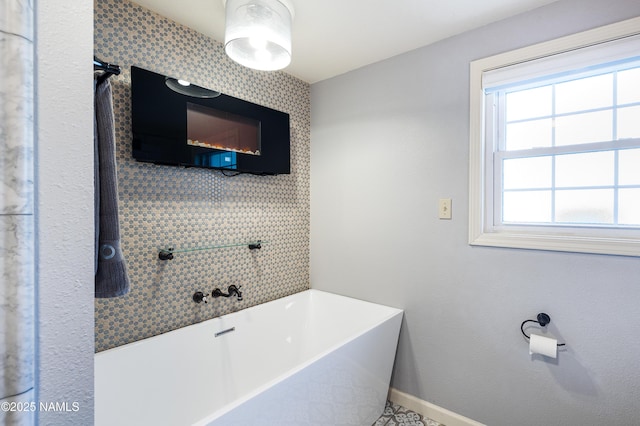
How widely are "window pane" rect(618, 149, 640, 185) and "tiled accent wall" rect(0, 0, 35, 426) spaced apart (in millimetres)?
2282

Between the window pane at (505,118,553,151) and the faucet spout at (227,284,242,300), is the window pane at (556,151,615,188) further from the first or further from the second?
the faucet spout at (227,284,242,300)

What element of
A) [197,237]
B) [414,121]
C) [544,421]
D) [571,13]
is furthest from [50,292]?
[571,13]

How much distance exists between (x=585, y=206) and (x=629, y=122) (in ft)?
1.48

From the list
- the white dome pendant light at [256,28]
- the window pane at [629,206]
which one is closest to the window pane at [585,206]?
the window pane at [629,206]

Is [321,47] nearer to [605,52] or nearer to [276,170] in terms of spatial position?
[276,170]

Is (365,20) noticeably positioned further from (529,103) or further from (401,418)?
(401,418)

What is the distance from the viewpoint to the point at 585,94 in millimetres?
1662

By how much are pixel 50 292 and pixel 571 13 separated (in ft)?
7.78

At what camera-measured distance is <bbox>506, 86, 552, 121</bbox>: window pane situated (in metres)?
1.78

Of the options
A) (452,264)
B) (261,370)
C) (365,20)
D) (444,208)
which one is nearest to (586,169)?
(444,208)

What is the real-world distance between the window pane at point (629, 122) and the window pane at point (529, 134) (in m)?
0.29

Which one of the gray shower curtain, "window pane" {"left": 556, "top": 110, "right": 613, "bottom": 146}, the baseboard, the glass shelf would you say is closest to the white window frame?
"window pane" {"left": 556, "top": 110, "right": 613, "bottom": 146}

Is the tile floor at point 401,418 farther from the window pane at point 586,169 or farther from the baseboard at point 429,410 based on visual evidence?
the window pane at point 586,169

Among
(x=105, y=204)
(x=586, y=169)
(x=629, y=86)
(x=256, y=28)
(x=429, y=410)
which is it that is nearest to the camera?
(x=105, y=204)
